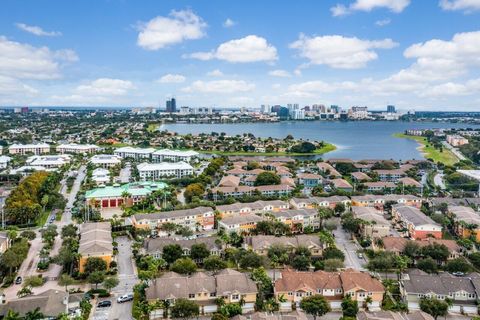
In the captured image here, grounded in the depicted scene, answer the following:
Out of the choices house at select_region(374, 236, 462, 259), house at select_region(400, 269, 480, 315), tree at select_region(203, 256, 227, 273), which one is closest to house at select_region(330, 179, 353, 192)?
house at select_region(374, 236, 462, 259)

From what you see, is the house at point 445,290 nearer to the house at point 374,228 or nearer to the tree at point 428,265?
the tree at point 428,265

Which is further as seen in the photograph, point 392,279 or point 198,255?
point 198,255

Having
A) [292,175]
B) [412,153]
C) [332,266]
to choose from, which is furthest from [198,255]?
[412,153]

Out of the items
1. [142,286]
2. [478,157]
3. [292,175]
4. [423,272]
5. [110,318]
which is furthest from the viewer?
[478,157]

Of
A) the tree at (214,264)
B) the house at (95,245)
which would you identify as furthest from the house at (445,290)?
the house at (95,245)

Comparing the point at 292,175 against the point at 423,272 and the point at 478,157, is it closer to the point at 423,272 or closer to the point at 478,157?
the point at 423,272
